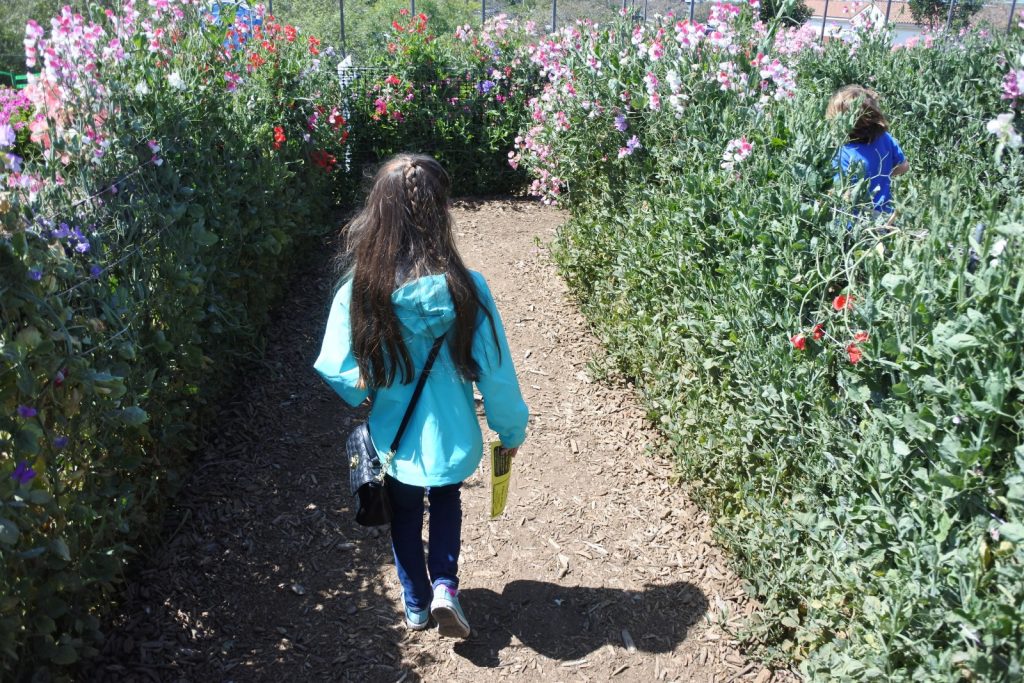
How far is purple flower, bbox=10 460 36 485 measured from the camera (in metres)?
1.83

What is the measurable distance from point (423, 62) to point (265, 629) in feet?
18.8

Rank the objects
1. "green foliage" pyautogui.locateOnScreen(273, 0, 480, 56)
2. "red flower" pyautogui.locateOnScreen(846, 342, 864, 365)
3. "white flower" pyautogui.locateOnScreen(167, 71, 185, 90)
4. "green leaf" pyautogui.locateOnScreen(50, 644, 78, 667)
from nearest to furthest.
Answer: "green leaf" pyautogui.locateOnScreen(50, 644, 78, 667) → "red flower" pyautogui.locateOnScreen(846, 342, 864, 365) → "white flower" pyautogui.locateOnScreen(167, 71, 185, 90) → "green foliage" pyautogui.locateOnScreen(273, 0, 480, 56)

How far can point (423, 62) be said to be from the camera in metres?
7.48

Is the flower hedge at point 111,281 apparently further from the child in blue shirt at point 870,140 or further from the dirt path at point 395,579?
the child in blue shirt at point 870,140

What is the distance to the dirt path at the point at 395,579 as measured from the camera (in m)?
2.81

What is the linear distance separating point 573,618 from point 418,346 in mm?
1235

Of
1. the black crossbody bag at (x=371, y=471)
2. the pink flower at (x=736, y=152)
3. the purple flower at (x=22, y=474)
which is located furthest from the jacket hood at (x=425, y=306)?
the pink flower at (x=736, y=152)

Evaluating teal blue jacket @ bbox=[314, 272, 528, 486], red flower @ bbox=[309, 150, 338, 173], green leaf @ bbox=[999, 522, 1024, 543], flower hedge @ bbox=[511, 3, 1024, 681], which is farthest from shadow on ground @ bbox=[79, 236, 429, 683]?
red flower @ bbox=[309, 150, 338, 173]

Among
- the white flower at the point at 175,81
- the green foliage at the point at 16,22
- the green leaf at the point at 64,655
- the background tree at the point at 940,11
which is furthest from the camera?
the green foliage at the point at 16,22

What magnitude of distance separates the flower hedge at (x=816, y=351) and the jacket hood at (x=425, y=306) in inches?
42.0

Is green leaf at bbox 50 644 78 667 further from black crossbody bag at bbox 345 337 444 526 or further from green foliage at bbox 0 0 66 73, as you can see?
green foliage at bbox 0 0 66 73

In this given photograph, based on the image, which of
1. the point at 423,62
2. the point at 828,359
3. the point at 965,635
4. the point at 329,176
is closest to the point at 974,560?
the point at 965,635

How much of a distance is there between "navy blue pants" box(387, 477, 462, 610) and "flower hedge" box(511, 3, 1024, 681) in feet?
3.35


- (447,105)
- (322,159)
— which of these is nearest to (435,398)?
(322,159)
